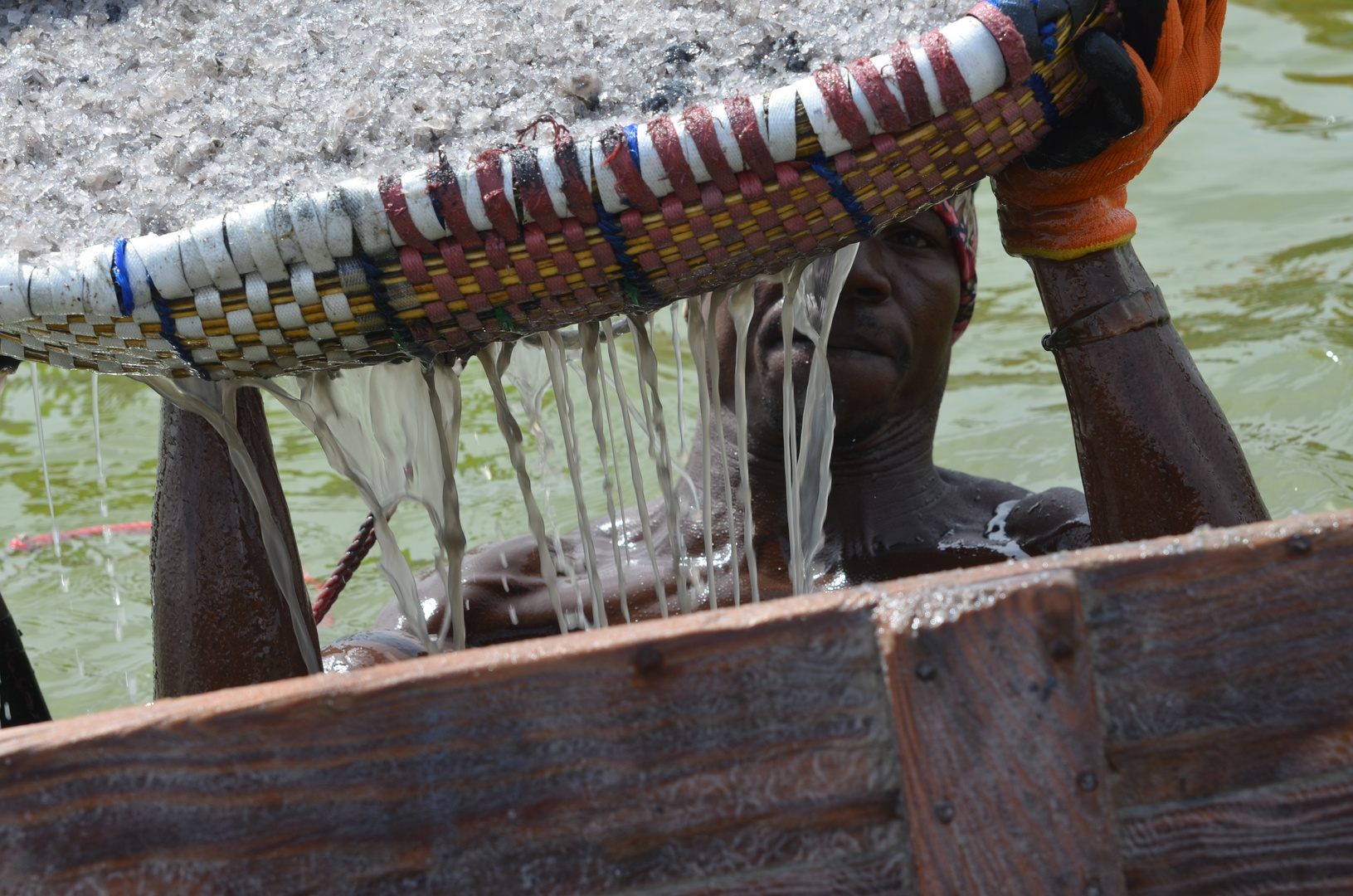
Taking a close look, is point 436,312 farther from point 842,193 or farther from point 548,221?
point 842,193

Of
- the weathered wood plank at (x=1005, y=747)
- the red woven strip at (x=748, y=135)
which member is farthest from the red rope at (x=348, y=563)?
the weathered wood plank at (x=1005, y=747)

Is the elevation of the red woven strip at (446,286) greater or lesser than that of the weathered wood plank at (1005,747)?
greater

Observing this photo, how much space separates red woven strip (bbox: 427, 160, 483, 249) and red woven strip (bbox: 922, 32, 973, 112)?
416 millimetres

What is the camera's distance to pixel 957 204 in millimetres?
2010

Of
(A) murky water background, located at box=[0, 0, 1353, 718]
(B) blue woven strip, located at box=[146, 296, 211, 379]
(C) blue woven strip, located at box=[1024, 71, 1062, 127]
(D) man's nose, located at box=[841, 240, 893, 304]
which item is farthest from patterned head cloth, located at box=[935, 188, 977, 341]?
(A) murky water background, located at box=[0, 0, 1353, 718]

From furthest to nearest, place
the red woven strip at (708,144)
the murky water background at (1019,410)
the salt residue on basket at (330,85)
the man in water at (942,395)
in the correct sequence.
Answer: the murky water background at (1019,410) → the man in water at (942,395) → the salt residue on basket at (330,85) → the red woven strip at (708,144)

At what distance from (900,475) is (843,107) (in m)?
1.26

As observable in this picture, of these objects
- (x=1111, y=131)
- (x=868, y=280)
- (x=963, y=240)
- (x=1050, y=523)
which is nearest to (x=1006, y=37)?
(x=1111, y=131)

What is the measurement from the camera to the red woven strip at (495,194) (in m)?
1.09

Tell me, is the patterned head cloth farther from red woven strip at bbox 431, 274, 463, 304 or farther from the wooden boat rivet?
the wooden boat rivet

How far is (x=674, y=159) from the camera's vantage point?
1086 millimetres

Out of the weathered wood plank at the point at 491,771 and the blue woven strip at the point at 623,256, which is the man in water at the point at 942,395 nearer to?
the blue woven strip at the point at 623,256

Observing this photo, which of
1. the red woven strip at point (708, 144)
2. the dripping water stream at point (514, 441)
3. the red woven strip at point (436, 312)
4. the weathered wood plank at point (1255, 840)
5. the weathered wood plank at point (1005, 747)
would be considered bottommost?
the weathered wood plank at point (1255, 840)

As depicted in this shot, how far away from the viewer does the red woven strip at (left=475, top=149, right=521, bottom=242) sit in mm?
1093
